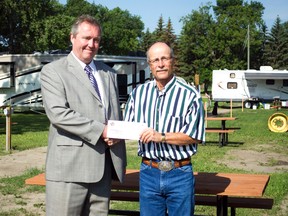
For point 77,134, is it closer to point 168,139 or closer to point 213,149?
point 168,139

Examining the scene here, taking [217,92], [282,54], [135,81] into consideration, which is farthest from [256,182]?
[282,54]

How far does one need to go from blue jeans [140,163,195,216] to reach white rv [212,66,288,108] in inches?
1175

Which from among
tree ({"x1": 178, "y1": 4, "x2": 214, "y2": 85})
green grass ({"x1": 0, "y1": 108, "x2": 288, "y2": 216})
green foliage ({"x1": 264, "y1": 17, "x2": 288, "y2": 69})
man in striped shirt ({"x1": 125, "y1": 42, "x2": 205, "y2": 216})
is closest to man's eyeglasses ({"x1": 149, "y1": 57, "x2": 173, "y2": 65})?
man in striped shirt ({"x1": 125, "y1": 42, "x2": 205, "y2": 216})

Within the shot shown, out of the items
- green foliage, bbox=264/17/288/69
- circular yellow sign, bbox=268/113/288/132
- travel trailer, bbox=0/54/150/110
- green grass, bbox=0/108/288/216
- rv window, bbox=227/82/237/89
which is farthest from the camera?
green foliage, bbox=264/17/288/69

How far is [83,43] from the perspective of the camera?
10.5ft

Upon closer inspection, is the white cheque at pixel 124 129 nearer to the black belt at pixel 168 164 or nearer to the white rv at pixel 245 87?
the black belt at pixel 168 164

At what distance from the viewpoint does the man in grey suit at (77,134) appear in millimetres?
3129

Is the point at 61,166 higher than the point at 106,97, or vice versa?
Answer: the point at 106,97

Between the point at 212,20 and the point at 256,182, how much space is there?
201ft

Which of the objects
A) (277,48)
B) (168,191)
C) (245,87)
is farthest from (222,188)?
(277,48)

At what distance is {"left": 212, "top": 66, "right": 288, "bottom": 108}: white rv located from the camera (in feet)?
108

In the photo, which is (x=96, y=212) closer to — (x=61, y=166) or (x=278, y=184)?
(x=61, y=166)

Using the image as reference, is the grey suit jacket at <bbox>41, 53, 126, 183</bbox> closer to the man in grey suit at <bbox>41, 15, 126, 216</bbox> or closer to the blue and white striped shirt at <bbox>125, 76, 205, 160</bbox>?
the man in grey suit at <bbox>41, 15, 126, 216</bbox>

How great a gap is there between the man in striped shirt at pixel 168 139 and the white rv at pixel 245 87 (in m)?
29.8
